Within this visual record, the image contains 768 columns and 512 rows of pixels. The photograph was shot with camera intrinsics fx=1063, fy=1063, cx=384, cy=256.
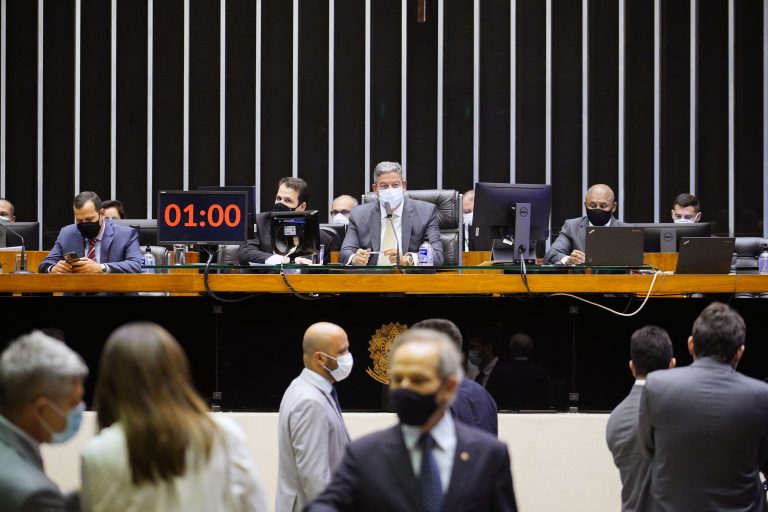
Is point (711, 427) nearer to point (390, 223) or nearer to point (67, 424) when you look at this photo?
point (67, 424)

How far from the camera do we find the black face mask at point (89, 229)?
21.2 ft

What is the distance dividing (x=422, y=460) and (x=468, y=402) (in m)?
1.55

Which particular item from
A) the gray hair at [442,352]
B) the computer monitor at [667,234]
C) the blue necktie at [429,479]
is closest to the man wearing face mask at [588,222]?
the computer monitor at [667,234]

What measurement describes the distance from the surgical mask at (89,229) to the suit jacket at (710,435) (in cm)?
403

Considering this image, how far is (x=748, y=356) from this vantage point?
215 inches

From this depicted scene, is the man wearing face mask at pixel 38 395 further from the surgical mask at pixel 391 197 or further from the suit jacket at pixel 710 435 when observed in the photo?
Result: the surgical mask at pixel 391 197

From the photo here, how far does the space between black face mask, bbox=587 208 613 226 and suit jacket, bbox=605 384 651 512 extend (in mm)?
3603

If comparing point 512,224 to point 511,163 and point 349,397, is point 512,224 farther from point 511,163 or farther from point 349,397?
point 511,163

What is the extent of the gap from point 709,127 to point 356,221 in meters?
4.85

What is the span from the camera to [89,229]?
648 centimetres

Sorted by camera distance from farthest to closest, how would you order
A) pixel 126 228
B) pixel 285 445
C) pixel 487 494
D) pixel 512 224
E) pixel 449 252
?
1. pixel 449 252
2. pixel 126 228
3. pixel 512 224
4. pixel 285 445
5. pixel 487 494

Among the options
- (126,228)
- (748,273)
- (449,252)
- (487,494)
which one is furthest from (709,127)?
(487,494)

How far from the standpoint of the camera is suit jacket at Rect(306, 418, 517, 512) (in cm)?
238

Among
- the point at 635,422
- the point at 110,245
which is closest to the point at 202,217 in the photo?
the point at 110,245
